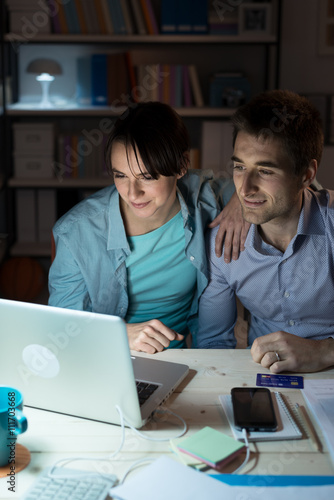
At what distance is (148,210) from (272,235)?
0.36 metres

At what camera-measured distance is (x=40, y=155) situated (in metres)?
3.66

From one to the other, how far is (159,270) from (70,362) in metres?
0.72

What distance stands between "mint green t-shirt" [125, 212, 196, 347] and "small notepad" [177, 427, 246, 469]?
73 centimetres

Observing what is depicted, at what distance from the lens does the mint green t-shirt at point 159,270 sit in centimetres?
172

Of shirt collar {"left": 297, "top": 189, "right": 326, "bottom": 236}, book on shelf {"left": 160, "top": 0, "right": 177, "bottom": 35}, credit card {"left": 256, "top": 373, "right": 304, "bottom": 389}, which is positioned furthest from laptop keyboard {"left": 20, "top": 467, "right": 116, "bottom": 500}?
book on shelf {"left": 160, "top": 0, "right": 177, "bottom": 35}

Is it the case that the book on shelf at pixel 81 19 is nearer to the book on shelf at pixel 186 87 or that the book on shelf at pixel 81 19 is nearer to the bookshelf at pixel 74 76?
the bookshelf at pixel 74 76

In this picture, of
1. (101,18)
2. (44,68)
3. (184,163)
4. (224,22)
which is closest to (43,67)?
(44,68)

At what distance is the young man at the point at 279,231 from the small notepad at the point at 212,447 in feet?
1.62

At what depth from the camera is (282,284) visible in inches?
63.6

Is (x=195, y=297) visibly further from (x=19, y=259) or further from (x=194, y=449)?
(x=19, y=259)

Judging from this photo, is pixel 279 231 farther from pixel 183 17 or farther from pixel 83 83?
pixel 83 83

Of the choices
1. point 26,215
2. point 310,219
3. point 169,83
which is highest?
point 169,83

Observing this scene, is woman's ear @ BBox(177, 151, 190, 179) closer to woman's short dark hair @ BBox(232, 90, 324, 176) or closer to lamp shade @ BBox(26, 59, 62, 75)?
woman's short dark hair @ BBox(232, 90, 324, 176)

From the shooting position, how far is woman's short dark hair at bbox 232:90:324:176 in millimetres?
1547
